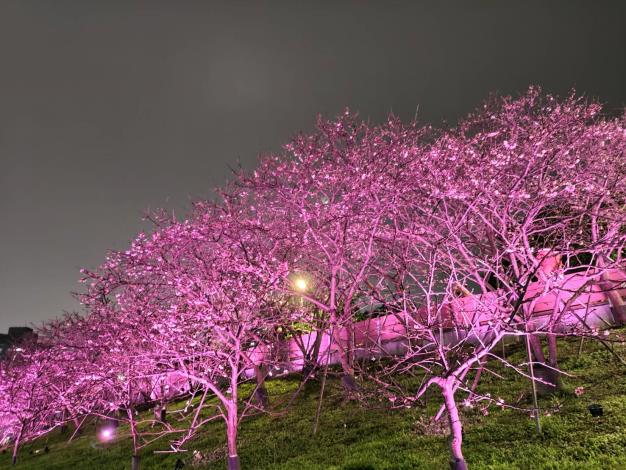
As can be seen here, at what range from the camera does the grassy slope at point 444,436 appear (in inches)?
304

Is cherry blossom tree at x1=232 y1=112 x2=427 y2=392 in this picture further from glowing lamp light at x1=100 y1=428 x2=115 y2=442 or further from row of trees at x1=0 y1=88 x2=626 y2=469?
glowing lamp light at x1=100 y1=428 x2=115 y2=442

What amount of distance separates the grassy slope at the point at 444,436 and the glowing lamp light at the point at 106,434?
4618 mm

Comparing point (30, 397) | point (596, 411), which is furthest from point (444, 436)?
point (30, 397)

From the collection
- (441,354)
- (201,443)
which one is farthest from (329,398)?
(441,354)

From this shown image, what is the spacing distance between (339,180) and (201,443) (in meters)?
10.6

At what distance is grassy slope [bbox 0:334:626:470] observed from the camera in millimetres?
7715

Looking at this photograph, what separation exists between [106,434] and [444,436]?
20160 millimetres

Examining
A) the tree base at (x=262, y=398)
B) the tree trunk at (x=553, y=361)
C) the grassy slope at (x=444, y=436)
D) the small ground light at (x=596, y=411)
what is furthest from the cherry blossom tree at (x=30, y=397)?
the small ground light at (x=596, y=411)

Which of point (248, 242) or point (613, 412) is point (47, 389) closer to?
point (248, 242)

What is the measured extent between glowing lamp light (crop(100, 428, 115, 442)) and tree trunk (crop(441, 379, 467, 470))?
2063 cm

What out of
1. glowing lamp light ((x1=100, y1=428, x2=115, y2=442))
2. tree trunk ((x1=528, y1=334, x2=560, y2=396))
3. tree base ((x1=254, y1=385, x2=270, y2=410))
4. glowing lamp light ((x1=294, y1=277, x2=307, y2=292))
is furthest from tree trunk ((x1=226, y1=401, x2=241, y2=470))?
glowing lamp light ((x1=100, y1=428, x2=115, y2=442))

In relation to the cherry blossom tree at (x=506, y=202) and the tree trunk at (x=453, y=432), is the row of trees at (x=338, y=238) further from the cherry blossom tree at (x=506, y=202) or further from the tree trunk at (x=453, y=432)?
the tree trunk at (x=453, y=432)

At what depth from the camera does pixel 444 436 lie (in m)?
9.56

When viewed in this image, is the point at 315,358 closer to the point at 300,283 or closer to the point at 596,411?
the point at 300,283
